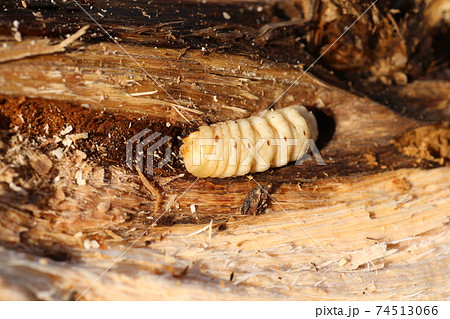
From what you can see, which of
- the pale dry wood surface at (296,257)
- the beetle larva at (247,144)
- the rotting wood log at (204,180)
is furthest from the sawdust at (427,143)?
the beetle larva at (247,144)

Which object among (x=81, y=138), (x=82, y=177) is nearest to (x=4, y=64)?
(x=81, y=138)

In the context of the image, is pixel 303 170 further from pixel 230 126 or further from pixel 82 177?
pixel 82 177

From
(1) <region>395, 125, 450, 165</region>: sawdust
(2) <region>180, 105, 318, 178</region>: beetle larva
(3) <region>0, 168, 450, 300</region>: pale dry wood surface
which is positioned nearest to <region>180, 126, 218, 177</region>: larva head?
(2) <region>180, 105, 318, 178</region>: beetle larva

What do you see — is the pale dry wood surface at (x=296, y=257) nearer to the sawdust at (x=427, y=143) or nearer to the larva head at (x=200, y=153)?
the sawdust at (x=427, y=143)

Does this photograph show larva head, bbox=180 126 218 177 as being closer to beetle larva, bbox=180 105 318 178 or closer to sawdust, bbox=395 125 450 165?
beetle larva, bbox=180 105 318 178

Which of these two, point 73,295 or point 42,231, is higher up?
point 42,231

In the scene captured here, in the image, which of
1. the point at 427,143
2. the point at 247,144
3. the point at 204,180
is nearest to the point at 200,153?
the point at 204,180

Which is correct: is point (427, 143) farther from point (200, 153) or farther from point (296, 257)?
point (200, 153)
